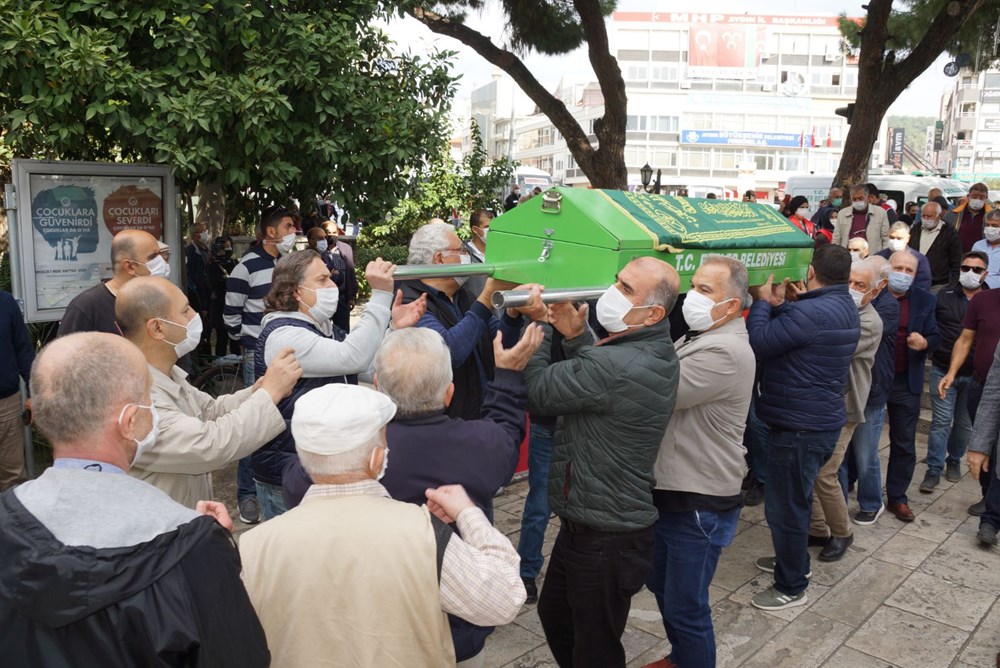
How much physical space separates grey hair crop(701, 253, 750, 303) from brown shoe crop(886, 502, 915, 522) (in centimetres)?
322

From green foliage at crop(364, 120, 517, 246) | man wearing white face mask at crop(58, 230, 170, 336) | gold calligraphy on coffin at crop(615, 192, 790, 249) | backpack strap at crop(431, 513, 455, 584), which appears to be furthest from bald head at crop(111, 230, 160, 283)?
green foliage at crop(364, 120, 517, 246)

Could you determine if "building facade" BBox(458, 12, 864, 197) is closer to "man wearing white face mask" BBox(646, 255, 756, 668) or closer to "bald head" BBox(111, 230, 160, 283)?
"bald head" BBox(111, 230, 160, 283)

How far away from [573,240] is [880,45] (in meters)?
9.84

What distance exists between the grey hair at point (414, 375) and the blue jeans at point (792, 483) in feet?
8.05

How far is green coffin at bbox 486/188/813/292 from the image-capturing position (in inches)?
127

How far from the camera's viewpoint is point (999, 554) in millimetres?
5188

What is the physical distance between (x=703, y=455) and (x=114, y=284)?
119 inches

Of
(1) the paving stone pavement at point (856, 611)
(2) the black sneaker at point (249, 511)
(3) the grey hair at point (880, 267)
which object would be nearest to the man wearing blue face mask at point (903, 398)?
(1) the paving stone pavement at point (856, 611)

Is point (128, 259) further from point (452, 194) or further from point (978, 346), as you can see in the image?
point (452, 194)

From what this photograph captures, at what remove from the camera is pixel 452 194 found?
15.0 m

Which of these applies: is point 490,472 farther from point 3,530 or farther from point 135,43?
point 135,43

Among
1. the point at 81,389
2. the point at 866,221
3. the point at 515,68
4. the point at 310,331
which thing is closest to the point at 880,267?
the point at 310,331

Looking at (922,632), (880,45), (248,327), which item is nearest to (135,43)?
(248,327)

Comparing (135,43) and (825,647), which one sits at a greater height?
(135,43)
